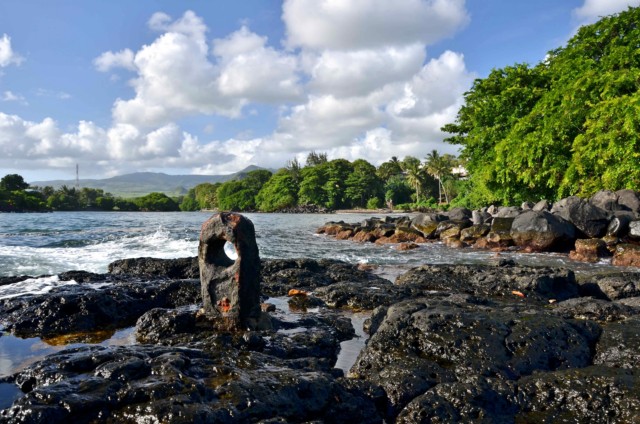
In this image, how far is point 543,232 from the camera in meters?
20.7

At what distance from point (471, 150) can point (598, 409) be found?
3768 centimetres

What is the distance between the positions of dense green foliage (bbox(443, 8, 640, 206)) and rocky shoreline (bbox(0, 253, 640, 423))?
2103 cm

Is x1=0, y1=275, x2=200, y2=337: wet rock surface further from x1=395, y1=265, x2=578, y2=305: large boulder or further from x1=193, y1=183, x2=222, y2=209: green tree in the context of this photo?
x1=193, y1=183, x2=222, y2=209: green tree

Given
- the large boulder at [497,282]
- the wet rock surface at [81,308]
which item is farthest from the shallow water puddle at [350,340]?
the large boulder at [497,282]

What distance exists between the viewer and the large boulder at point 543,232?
813 inches

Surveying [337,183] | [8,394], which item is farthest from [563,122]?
[337,183]

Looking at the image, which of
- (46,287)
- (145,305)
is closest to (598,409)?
(145,305)

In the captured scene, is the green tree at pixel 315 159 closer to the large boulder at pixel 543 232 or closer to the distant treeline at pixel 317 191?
the distant treeline at pixel 317 191

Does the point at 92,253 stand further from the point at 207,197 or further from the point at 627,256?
the point at 207,197

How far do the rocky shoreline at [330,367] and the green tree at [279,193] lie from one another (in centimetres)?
9895

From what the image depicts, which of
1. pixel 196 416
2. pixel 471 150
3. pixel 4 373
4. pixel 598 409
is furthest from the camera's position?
pixel 471 150

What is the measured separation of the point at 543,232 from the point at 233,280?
18.6 meters

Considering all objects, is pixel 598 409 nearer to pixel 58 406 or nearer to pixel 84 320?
pixel 58 406

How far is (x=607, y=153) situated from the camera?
986 inches
